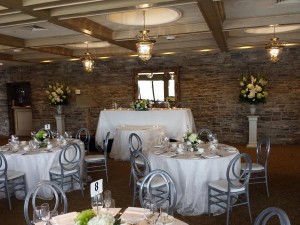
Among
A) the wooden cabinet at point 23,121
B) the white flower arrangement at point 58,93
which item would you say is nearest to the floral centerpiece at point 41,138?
the white flower arrangement at point 58,93

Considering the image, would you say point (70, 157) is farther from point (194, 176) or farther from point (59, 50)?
point (59, 50)

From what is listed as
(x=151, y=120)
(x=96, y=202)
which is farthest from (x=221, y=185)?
(x=151, y=120)

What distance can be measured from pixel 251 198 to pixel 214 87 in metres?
5.73

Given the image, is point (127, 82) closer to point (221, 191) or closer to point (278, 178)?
point (278, 178)

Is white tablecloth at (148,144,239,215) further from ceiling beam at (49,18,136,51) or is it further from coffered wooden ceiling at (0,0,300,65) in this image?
ceiling beam at (49,18,136,51)

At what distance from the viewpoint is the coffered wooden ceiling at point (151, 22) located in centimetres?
424

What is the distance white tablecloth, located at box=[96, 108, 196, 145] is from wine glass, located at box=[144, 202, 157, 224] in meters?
6.00

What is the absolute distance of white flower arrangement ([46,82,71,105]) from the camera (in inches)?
Answer: 443

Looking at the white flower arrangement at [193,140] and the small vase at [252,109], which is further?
the small vase at [252,109]

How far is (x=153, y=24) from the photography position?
634 centimetres

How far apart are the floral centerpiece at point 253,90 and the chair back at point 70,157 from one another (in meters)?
5.81

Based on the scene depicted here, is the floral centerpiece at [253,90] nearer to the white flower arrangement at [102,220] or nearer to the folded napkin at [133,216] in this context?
the folded napkin at [133,216]

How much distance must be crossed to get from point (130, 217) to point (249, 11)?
4.44 m

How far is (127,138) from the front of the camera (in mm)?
7969
